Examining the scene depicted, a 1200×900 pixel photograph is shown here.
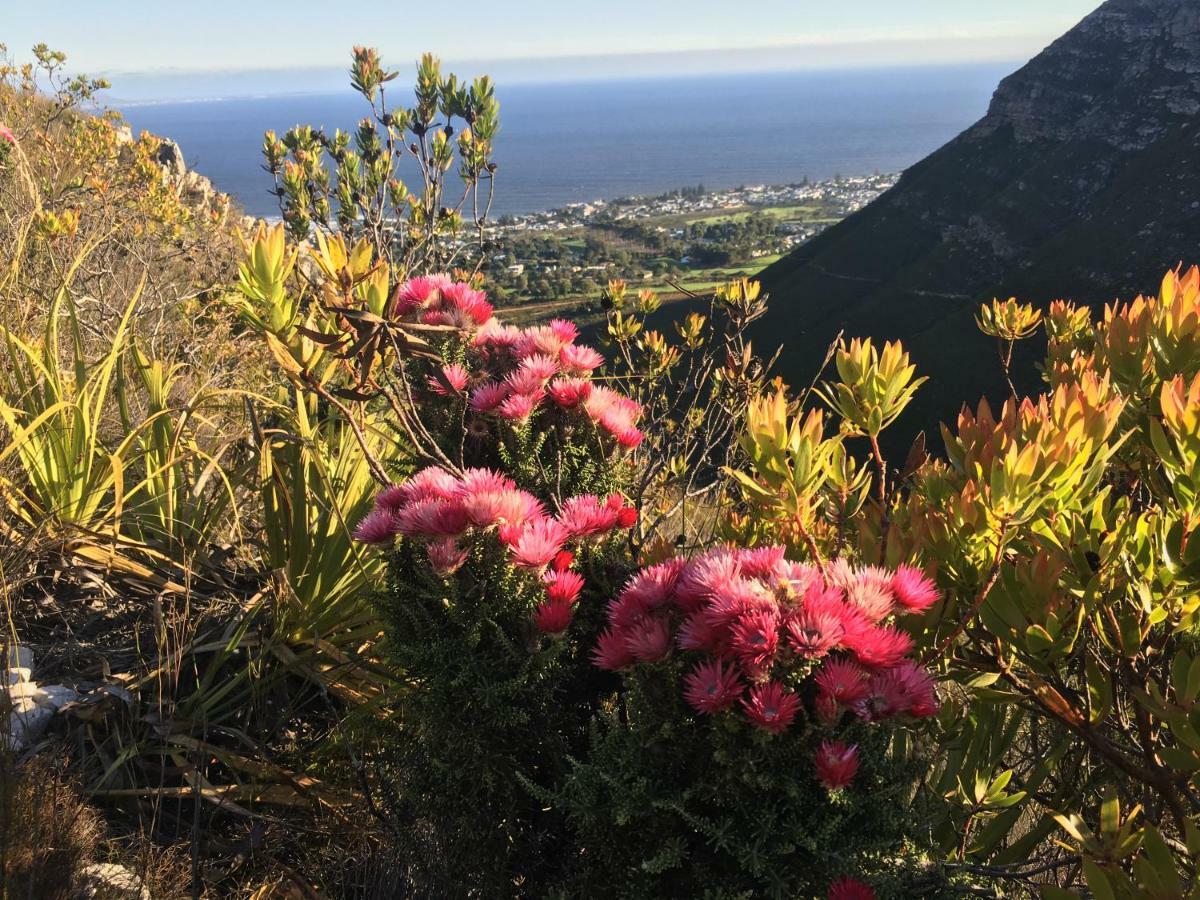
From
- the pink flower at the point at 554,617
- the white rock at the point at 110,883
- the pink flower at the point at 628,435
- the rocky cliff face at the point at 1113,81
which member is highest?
the rocky cliff face at the point at 1113,81

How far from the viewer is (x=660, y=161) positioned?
133 meters

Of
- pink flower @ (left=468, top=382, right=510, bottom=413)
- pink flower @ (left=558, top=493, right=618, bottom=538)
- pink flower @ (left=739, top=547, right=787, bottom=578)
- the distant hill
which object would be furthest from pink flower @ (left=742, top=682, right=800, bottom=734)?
the distant hill

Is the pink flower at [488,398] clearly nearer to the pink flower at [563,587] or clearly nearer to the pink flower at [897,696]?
the pink flower at [563,587]

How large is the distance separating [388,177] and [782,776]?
12.8 ft

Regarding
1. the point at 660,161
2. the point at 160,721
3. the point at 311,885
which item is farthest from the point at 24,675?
the point at 660,161

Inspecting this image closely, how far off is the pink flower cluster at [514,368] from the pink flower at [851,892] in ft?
3.77

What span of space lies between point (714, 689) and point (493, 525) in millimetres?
577

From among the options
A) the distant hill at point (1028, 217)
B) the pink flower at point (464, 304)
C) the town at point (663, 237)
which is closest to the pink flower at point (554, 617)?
the pink flower at point (464, 304)

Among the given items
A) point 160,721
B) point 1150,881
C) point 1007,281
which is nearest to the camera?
point 1150,881

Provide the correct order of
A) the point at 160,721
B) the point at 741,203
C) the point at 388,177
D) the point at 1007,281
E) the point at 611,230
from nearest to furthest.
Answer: the point at 160,721 < the point at 388,177 < the point at 1007,281 < the point at 611,230 < the point at 741,203

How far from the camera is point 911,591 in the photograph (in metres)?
1.29

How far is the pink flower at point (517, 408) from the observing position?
6.36 ft

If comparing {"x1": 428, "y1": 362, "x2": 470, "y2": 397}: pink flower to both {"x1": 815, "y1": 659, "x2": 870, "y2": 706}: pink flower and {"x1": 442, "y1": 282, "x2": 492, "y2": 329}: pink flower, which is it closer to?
{"x1": 442, "y1": 282, "x2": 492, "y2": 329}: pink flower

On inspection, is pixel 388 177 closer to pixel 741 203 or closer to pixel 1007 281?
pixel 1007 281
